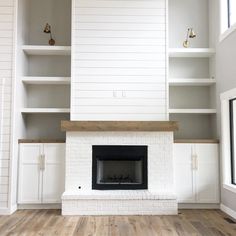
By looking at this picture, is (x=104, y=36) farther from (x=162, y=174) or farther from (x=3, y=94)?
(x=162, y=174)

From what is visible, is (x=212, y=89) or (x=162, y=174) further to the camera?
(x=212, y=89)

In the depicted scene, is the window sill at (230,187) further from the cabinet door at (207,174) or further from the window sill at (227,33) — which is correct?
the window sill at (227,33)

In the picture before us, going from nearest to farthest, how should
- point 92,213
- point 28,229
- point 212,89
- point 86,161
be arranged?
1. point 28,229
2. point 92,213
3. point 86,161
4. point 212,89

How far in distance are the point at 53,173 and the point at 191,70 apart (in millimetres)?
2994

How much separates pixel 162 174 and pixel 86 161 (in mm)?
1208

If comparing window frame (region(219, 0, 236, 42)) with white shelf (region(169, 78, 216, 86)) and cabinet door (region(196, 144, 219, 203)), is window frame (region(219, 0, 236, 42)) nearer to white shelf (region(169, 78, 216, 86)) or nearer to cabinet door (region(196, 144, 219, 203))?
white shelf (region(169, 78, 216, 86))

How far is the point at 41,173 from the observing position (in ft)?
14.9

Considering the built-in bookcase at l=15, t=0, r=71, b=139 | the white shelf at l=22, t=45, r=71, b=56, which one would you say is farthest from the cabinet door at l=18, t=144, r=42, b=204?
the white shelf at l=22, t=45, r=71, b=56

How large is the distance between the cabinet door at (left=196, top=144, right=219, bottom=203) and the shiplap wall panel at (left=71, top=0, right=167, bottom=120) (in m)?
0.85

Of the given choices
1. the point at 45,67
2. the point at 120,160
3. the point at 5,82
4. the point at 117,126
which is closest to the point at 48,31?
the point at 45,67

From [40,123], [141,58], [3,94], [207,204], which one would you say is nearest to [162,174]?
[207,204]

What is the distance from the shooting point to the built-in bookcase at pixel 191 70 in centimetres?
514

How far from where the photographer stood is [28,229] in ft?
11.7

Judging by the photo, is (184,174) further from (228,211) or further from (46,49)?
(46,49)
